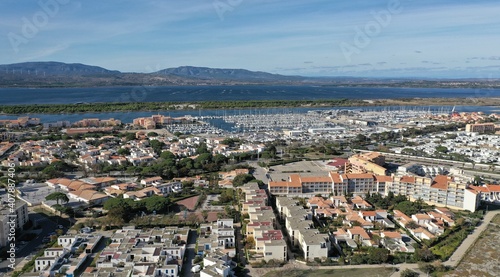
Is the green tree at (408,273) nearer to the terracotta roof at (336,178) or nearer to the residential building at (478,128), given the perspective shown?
the terracotta roof at (336,178)

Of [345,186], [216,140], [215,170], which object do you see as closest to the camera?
[345,186]

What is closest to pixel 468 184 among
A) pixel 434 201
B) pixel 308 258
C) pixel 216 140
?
pixel 434 201

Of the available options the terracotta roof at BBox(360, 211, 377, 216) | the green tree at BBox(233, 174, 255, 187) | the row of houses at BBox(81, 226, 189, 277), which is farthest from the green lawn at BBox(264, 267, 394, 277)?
the green tree at BBox(233, 174, 255, 187)

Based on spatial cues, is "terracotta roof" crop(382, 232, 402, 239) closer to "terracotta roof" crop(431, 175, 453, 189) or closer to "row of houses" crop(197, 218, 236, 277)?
"terracotta roof" crop(431, 175, 453, 189)

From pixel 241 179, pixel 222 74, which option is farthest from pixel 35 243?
→ pixel 222 74

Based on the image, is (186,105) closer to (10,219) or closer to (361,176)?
(361,176)

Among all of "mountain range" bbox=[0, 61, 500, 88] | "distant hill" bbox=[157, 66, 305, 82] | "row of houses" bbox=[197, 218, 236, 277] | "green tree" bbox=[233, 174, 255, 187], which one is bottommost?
"row of houses" bbox=[197, 218, 236, 277]

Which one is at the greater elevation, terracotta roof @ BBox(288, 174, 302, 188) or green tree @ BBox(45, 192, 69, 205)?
terracotta roof @ BBox(288, 174, 302, 188)

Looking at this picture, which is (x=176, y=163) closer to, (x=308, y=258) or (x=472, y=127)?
(x=308, y=258)
